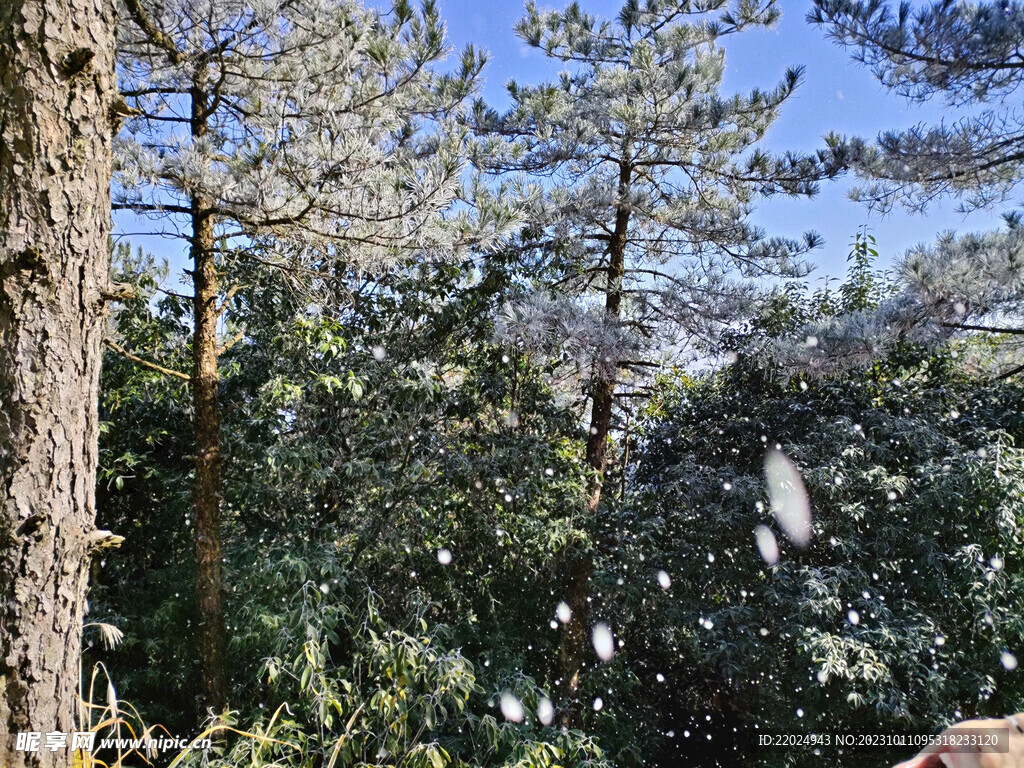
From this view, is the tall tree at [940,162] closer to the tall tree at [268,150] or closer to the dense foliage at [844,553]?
the dense foliage at [844,553]

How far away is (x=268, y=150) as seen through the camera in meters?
2.62

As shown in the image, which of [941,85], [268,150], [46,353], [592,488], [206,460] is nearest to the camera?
[46,353]

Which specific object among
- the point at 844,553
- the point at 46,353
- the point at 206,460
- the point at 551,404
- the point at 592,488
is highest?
the point at 551,404

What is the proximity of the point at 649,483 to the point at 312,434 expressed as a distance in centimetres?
222

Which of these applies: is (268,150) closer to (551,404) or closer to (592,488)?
(551,404)

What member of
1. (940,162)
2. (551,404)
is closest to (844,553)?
(551,404)

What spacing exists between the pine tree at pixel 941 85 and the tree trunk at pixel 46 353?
11.5 ft

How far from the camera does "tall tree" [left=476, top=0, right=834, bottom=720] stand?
398 centimetres

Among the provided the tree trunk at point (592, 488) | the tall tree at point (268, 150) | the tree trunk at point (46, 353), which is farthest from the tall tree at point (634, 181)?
the tree trunk at point (46, 353)

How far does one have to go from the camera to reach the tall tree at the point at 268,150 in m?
A: 2.74

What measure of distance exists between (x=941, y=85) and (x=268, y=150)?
3491mm

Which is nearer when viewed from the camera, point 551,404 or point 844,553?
point 844,553

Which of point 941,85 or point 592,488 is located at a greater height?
point 941,85

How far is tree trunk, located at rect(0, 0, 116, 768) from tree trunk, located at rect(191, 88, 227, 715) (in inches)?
72.3
